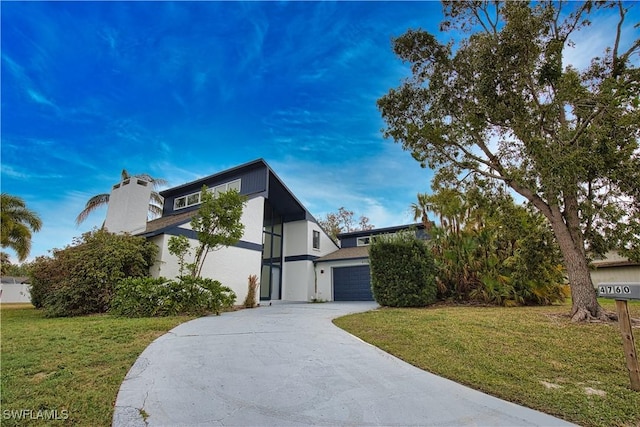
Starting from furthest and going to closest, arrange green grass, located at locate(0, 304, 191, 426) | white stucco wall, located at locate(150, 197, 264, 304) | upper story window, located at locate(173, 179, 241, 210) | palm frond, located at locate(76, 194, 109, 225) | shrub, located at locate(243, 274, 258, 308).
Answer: palm frond, located at locate(76, 194, 109, 225)
upper story window, located at locate(173, 179, 241, 210)
shrub, located at locate(243, 274, 258, 308)
white stucco wall, located at locate(150, 197, 264, 304)
green grass, located at locate(0, 304, 191, 426)

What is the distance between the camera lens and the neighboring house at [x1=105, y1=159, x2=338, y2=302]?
44.7ft

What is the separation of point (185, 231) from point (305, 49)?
8375 mm

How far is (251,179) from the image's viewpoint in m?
16.7

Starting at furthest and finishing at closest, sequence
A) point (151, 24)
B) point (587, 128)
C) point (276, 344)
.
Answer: point (151, 24)
point (587, 128)
point (276, 344)

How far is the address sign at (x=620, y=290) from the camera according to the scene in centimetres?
356

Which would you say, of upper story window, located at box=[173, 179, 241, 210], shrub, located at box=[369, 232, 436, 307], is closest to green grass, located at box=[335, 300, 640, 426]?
shrub, located at box=[369, 232, 436, 307]

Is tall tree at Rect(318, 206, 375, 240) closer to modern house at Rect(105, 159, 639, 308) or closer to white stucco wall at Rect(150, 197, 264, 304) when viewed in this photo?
modern house at Rect(105, 159, 639, 308)

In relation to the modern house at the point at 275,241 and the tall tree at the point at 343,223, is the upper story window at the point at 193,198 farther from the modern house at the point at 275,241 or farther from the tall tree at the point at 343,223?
the tall tree at the point at 343,223

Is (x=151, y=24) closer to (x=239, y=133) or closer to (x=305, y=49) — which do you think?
(x=305, y=49)

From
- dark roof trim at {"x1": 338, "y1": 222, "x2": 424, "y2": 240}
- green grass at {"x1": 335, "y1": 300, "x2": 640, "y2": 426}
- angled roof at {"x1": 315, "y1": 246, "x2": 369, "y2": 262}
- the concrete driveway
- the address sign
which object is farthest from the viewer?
dark roof trim at {"x1": 338, "y1": 222, "x2": 424, "y2": 240}

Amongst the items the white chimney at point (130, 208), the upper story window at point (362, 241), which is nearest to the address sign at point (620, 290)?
the white chimney at point (130, 208)

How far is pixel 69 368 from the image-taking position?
4164mm

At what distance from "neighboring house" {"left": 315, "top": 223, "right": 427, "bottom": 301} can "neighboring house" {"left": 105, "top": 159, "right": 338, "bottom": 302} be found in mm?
725

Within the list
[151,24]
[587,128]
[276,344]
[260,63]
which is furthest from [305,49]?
[276,344]
